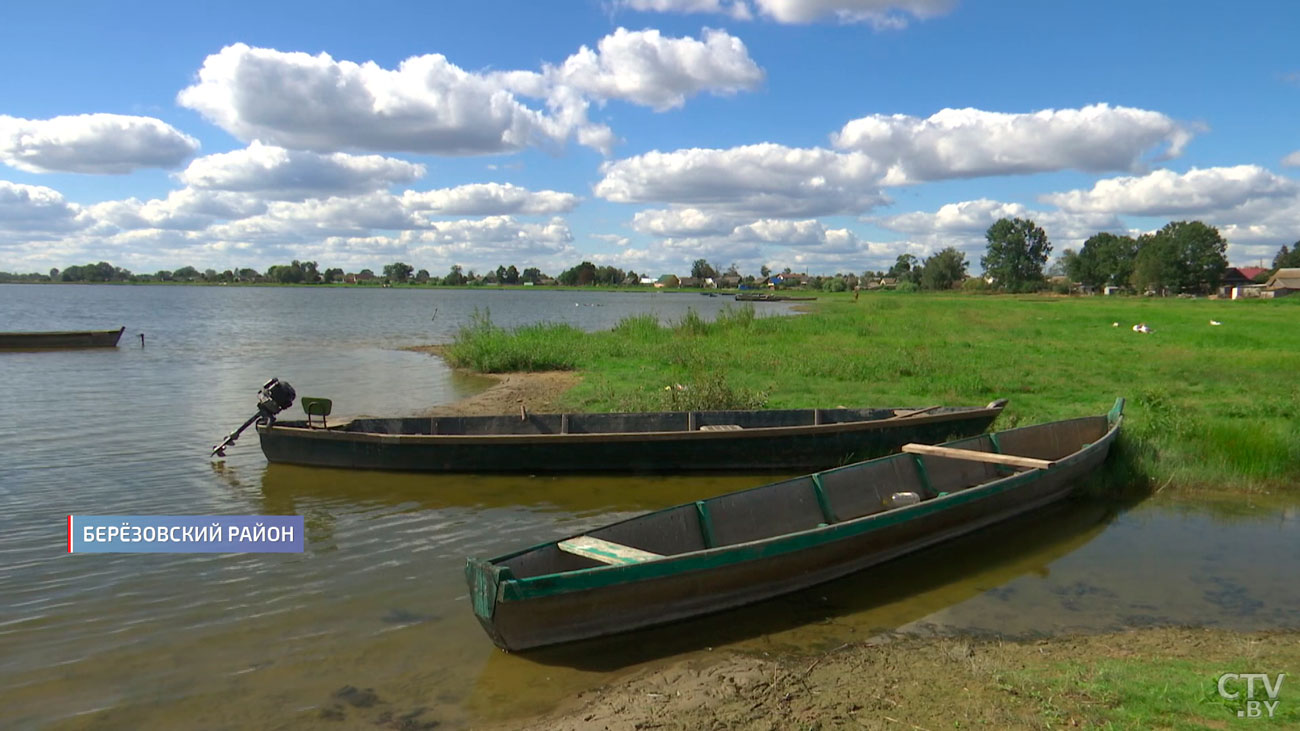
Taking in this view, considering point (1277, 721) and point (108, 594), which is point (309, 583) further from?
point (1277, 721)

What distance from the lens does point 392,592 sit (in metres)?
7.24

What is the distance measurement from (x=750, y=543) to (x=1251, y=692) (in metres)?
3.29

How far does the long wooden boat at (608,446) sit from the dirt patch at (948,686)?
18.1ft

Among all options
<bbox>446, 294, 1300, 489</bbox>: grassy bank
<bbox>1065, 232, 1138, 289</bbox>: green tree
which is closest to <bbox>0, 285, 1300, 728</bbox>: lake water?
<bbox>446, 294, 1300, 489</bbox>: grassy bank

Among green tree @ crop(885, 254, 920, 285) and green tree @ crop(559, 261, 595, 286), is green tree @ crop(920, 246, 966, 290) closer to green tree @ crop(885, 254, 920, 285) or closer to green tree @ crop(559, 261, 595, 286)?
green tree @ crop(885, 254, 920, 285)

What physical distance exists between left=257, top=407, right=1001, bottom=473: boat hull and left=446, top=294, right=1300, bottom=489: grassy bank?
2494 millimetres

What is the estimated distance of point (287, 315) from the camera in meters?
60.3

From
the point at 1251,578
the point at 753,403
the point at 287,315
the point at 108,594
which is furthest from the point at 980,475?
the point at 287,315

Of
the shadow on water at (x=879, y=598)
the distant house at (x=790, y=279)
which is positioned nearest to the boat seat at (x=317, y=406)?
the shadow on water at (x=879, y=598)

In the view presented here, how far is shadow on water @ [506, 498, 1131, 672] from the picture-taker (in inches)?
235

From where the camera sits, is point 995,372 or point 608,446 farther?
point 995,372

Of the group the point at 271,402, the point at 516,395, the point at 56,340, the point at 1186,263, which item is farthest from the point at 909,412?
the point at 1186,263

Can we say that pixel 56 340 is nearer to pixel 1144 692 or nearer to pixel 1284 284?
pixel 1144 692

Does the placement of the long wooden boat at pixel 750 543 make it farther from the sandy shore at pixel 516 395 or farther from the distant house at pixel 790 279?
the distant house at pixel 790 279
